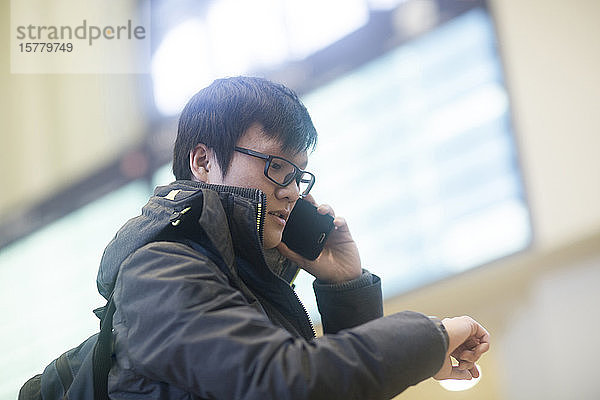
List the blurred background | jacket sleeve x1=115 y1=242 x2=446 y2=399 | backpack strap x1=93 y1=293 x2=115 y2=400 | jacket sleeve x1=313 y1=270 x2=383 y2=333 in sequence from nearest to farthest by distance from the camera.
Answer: jacket sleeve x1=115 y1=242 x2=446 y2=399 → backpack strap x1=93 y1=293 x2=115 y2=400 → jacket sleeve x1=313 y1=270 x2=383 y2=333 → the blurred background

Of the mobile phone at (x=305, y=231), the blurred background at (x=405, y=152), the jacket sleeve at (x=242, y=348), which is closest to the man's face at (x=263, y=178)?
the mobile phone at (x=305, y=231)

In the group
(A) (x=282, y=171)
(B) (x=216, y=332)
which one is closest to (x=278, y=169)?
(A) (x=282, y=171)

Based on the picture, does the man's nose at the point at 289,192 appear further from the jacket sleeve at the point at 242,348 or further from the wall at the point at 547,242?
the wall at the point at 547,242

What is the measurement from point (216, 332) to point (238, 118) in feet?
1.35

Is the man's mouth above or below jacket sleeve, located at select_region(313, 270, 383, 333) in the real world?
above

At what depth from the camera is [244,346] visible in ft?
2.51

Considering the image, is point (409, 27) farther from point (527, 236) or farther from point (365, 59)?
point (527, 236)

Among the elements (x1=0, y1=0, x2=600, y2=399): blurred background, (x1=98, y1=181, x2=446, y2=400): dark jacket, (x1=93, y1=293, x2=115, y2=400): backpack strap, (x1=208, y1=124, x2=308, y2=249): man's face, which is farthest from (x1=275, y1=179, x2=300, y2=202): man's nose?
(x1=0, y1=0, x2=600, y2=399): blurred background

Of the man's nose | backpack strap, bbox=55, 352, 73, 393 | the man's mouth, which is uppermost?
the man's nose

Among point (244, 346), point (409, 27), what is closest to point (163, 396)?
point (244, 346)

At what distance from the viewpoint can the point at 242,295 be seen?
2.89 feet

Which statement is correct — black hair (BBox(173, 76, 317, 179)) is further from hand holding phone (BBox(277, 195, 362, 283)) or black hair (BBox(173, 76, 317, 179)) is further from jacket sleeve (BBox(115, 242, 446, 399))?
jacket sleeve (BBox(115, 242, 446, 399))

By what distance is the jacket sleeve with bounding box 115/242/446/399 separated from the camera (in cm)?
76

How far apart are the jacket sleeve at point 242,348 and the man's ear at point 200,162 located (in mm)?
278
